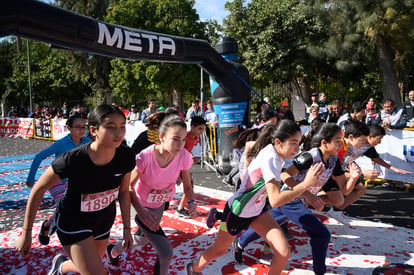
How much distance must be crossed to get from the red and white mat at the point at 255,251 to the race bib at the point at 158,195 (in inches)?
32.7

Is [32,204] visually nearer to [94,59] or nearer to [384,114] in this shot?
[384,114]

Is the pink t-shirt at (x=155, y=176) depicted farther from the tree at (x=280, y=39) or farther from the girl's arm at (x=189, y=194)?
the tree at (x=280, y=39)

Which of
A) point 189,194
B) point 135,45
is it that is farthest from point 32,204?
point 135,45

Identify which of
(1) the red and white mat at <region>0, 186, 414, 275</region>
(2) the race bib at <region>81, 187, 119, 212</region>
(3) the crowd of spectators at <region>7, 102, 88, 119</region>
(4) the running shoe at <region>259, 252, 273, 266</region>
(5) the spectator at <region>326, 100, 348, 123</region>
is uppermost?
(3) the crowd of spectators at <region>7, 102, 88, 119</region>

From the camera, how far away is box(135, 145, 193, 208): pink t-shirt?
3.14 metres

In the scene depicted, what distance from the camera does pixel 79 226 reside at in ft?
8.26

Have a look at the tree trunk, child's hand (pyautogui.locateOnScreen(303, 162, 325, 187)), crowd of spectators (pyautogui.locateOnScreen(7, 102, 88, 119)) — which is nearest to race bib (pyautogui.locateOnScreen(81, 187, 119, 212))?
child's hand (pyautogui.locateOnScreen(303, 162, 325, 187))

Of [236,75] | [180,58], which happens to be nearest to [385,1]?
[236,75]

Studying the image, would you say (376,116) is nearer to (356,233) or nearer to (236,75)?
(236,75)

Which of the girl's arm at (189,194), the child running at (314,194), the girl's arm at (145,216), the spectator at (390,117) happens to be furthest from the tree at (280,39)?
the girl's arm at (145,216)

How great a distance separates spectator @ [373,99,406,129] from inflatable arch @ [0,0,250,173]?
3.23 metres

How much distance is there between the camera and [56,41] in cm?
541

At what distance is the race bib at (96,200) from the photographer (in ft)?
8.27

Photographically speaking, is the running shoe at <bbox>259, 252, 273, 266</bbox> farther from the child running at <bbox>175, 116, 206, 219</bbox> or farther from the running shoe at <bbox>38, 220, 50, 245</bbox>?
the running shoe at <bbox>38, 220, 50, 245</bbox>
